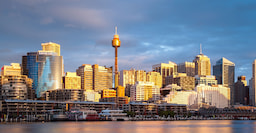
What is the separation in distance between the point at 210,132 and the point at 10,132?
65.7 meters

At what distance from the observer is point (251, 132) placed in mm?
135750

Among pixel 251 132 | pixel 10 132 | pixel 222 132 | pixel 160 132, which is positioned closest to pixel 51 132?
pixel 10 132

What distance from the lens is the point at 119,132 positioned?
429 ft

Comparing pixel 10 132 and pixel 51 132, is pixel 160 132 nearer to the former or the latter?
pixel 51 132

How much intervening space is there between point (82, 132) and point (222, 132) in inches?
1870

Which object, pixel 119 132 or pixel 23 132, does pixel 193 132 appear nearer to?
pixel 119 132

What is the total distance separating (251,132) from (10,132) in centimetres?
7900

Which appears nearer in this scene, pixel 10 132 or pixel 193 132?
pixel 10 132

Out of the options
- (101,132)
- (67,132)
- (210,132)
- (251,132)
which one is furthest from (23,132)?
(251,132)

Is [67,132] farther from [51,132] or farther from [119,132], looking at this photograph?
[119,132]

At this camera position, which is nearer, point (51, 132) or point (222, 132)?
point (51, 132)

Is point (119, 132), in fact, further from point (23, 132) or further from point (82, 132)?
point (23, 132)

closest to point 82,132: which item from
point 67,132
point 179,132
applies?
point 67,132

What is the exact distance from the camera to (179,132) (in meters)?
135
